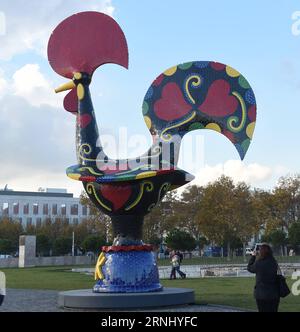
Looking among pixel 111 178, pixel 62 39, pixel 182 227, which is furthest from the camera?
pixel 182 227

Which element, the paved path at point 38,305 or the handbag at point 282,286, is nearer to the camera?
the handbag at point 282,286

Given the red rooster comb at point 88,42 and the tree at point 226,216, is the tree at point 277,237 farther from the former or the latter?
the red rooster comb at point 88,42

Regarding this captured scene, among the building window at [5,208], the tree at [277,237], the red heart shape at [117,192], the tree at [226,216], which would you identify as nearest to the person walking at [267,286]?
the red heart shape at [117,192]

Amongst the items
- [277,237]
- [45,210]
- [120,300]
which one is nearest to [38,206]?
[45,210]

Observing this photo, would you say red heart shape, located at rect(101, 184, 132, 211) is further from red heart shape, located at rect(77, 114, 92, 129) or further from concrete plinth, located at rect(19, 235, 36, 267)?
concrete plinth, located at rect(19, 235, 36, 267)

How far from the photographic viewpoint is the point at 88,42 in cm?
1335

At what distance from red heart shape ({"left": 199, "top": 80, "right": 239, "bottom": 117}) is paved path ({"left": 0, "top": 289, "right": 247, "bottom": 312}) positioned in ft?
15.2

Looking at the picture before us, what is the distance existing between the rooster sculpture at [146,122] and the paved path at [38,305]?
1187 mm

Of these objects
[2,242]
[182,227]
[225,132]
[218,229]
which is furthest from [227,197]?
[225,132]

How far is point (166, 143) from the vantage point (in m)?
13.0

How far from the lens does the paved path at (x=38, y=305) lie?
1170 centimetres

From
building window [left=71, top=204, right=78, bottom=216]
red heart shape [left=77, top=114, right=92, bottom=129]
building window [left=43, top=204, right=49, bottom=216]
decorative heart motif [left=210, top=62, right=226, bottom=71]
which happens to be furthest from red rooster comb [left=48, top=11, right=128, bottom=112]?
building window [left=71, top=204, right=78, bottom=216]
